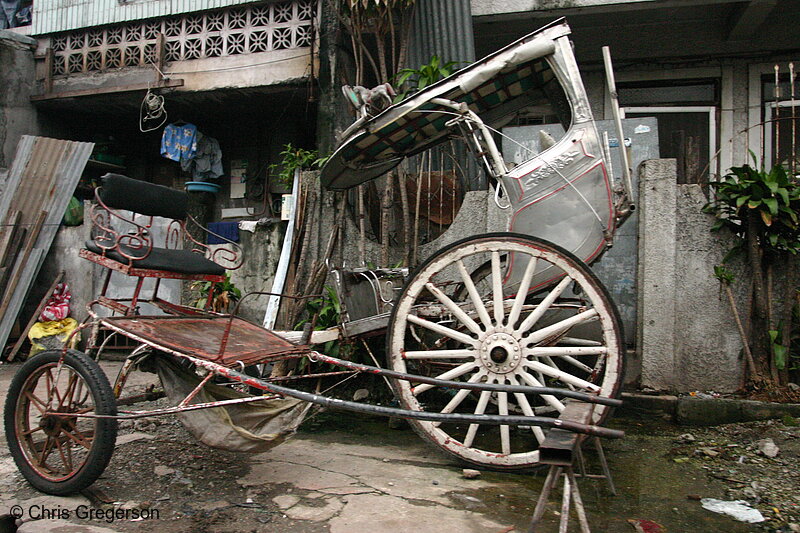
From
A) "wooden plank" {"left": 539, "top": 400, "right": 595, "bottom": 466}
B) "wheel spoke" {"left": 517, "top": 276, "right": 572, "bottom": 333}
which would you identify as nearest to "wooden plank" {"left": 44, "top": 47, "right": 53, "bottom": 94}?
"wheel spoke" {"left": 517, "top": 276, "right": 572, "bottom": 333}

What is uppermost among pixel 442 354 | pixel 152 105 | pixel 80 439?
pixel 152 105

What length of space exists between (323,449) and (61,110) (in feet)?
25.7

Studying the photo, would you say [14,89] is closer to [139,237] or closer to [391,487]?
[139,237]

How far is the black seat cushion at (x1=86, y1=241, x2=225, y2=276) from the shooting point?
10.7 ft

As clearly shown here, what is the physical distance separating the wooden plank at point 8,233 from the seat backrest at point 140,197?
4703 millimetres

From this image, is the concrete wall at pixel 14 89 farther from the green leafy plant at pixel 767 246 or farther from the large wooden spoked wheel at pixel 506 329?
the green leafy plant at pixel 767 246

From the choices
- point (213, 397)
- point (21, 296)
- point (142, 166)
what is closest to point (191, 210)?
point (142, 166)

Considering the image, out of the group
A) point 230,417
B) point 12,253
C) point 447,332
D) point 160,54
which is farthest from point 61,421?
point 160,54

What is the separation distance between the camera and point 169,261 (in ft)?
11.3

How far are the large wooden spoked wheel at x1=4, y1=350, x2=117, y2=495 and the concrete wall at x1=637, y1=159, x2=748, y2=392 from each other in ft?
12.4

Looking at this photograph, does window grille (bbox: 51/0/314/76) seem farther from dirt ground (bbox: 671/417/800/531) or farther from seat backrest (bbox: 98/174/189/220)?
dirt ground (bbox: 671/417/800/531)

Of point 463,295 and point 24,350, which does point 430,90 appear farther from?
point 24,350

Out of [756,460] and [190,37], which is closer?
[756,460]

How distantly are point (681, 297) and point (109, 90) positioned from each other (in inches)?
308
